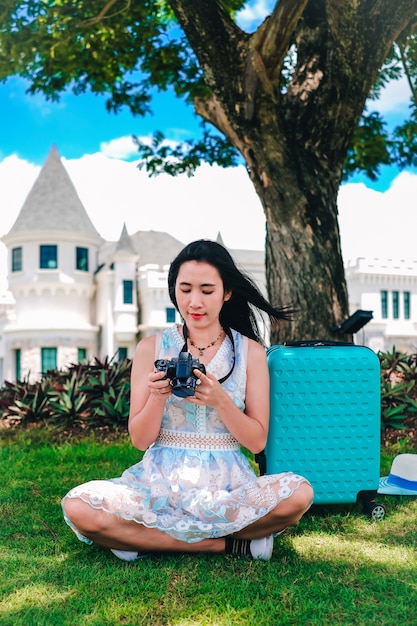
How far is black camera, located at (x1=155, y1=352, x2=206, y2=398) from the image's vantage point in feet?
8.04

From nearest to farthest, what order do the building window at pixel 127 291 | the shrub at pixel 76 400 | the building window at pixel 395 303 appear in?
the shrub at pixel 76 400 < the building window at pixel 127 291 < the building window at pixel 395 303

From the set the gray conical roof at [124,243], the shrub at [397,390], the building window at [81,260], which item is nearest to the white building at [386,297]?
the gray conical roof at [124,243]

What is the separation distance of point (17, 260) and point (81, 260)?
9.62 feet

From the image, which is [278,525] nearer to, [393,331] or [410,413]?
[410,413]

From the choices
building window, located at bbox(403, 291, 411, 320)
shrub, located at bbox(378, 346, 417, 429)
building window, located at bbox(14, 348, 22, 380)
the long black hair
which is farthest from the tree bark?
building window, located at bbox(403, 291, 411, 320)

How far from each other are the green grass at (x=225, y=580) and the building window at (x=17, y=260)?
92.7 ft

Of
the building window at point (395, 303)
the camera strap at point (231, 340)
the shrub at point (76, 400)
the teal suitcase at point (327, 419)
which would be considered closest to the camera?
the camera strap at point (231, 340)

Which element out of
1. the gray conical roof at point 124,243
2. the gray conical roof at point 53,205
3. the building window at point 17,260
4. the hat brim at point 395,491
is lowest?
the hat brim at point 395,491

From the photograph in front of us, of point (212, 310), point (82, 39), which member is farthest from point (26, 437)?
point (82, 39)

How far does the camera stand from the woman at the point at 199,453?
259 centimetres

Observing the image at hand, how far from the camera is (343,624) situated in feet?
6.93

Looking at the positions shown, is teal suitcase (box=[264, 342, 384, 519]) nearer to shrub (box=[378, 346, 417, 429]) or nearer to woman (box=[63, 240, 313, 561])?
woman (box=[63, 240, 313, 561])

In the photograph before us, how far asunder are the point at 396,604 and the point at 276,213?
13.6 ft

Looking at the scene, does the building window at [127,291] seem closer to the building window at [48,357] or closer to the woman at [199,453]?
the building window at [48,357]
